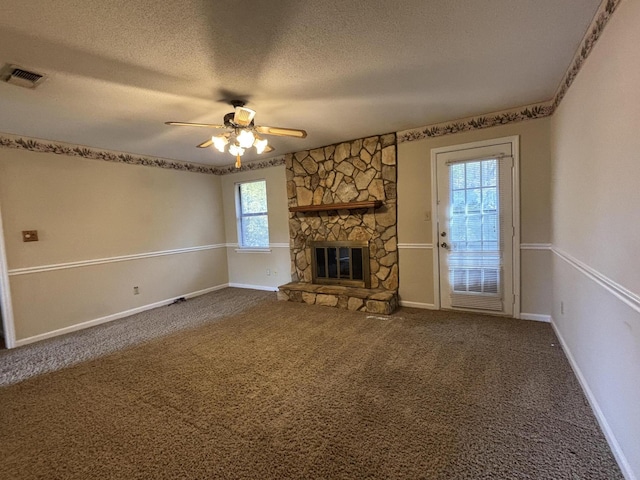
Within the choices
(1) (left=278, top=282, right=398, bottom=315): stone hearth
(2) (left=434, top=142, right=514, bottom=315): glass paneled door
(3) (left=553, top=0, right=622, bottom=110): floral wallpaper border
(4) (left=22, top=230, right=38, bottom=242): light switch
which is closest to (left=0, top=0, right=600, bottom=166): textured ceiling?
(3) (left=553, top=0, right=622, bottom=110): floral wallpaper border

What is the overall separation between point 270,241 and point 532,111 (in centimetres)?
407

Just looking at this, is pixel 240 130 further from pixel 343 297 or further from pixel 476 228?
pixel 476 228

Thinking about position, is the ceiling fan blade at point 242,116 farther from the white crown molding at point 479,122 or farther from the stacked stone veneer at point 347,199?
the white crown molding at point 479,122

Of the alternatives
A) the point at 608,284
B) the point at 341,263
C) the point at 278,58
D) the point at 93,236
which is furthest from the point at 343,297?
the point at 93,236

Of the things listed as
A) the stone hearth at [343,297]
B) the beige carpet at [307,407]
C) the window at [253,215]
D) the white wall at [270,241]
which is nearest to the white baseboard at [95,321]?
the beige carpet at [307,407]

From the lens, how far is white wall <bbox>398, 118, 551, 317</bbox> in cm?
321

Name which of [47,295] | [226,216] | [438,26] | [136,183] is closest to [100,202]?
[136,183]

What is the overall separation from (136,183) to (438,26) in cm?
438

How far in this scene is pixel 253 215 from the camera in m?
5.57

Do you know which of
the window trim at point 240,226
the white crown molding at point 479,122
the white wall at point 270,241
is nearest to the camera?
the white crown molding at point 479,122

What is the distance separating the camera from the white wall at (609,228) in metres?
1.31

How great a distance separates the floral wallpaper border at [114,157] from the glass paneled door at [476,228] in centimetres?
276

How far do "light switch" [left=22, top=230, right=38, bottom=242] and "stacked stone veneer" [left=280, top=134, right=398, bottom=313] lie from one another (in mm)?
3092

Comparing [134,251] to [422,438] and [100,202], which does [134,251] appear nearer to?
[100,202]
